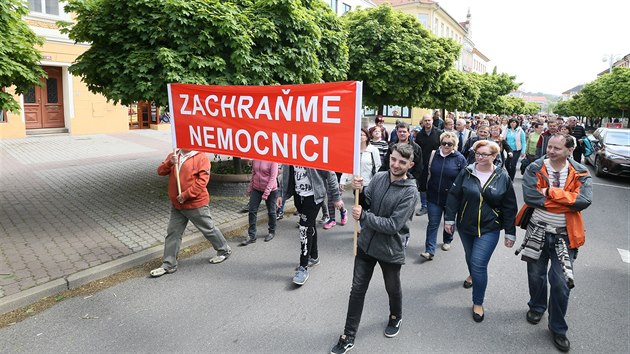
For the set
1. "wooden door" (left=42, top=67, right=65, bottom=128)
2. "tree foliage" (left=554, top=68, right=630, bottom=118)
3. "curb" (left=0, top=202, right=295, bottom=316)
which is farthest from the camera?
"tree foliage" (left=554, top=68, right=630, bottom=118)

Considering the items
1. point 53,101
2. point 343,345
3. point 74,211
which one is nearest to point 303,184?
point 343,345

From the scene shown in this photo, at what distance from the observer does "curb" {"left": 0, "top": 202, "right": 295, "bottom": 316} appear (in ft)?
13.4

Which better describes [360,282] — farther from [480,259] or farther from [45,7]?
[45,7]

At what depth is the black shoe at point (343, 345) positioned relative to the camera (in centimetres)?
338

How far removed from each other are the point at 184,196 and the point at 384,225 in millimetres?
2566

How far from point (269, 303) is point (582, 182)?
3.20m

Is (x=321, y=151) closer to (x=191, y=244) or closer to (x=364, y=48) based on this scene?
(x=191, y=244)

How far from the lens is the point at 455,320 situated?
13.1 feet

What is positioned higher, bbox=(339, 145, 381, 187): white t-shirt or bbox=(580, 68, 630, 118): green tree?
bbox=(580, 68, 630, 118): green tree

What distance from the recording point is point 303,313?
406 cm

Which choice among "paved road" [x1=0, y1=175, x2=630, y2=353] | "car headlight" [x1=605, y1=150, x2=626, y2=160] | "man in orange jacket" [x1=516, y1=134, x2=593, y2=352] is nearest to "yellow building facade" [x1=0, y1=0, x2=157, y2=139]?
"paved road" [x1=0, y1=175, x2=630, y2=353]

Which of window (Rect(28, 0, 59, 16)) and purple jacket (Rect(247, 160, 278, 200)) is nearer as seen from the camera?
purple jacket (Rect(247, 160, 278, 200))

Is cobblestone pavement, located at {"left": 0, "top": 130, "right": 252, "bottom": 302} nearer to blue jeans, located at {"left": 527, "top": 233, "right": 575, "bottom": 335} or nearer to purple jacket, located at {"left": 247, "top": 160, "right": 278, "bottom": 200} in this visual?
purple jacket, located at {"left": 247, "top": 160, "right": 278, "bottom": 200}

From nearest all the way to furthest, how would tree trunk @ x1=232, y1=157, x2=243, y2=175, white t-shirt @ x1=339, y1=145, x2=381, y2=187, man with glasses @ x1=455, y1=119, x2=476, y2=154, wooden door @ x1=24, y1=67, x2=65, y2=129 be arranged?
white t-shirt @ x1=339, y1=145, x2=381, y2=187 → man with glasses @ x1=455, y1=119, x2=476, y2=154 → tree trunk @ x1=232, y1=157, x2=243, y2=175 → wooden door @ x1=24, y1=67, x2=65, y2=129
